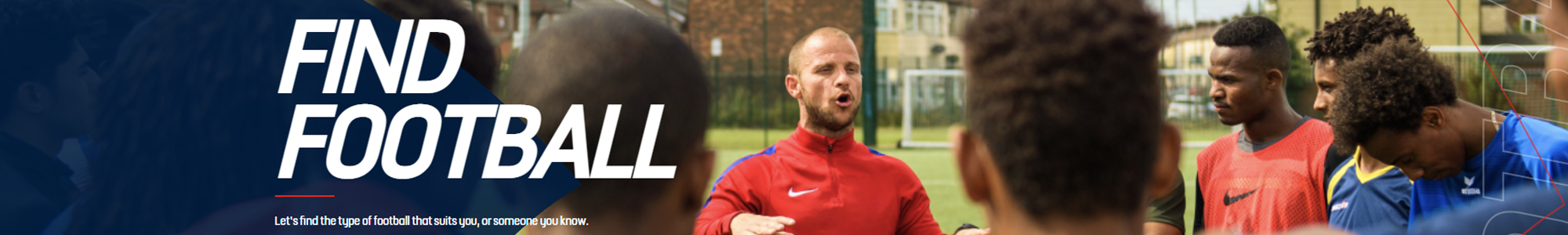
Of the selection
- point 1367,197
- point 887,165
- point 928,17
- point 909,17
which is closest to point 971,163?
point 887,165

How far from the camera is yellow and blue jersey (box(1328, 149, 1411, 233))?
2.79m

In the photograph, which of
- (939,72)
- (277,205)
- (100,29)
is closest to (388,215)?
(277,205)

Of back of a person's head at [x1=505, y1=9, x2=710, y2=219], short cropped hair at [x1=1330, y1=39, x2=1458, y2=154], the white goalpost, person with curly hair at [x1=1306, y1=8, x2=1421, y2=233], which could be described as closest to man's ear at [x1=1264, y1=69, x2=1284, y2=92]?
person with curly hair at [x1=1306, y1=8, x2=1421, y2=233]

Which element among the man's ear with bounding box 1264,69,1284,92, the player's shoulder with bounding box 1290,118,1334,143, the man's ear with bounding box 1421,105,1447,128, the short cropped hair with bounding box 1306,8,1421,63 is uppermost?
the short cropped hair with bounding box 1306,8,1421,63

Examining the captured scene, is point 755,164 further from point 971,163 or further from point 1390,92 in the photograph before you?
point 971,163

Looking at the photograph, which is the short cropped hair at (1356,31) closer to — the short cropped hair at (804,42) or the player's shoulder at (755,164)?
the short cropped hair at (804,42)

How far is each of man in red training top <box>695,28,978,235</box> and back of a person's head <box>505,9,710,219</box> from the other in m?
1.54

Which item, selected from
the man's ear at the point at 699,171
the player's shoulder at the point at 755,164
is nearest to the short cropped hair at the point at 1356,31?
the player's shoulder at the point at 755,164

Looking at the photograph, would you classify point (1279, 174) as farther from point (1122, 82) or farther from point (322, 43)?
point (322, 43)

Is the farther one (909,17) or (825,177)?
(909,17)

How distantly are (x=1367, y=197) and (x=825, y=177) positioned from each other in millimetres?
1725

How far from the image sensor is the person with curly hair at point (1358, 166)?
281cm

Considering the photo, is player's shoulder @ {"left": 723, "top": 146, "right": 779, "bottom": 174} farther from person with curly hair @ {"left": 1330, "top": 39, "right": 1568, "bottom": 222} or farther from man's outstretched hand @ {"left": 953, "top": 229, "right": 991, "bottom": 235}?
person with curly hair @ {"left": 1330, "top": 39, "right": 1568, "bottom": 222}

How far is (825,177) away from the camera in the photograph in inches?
116
